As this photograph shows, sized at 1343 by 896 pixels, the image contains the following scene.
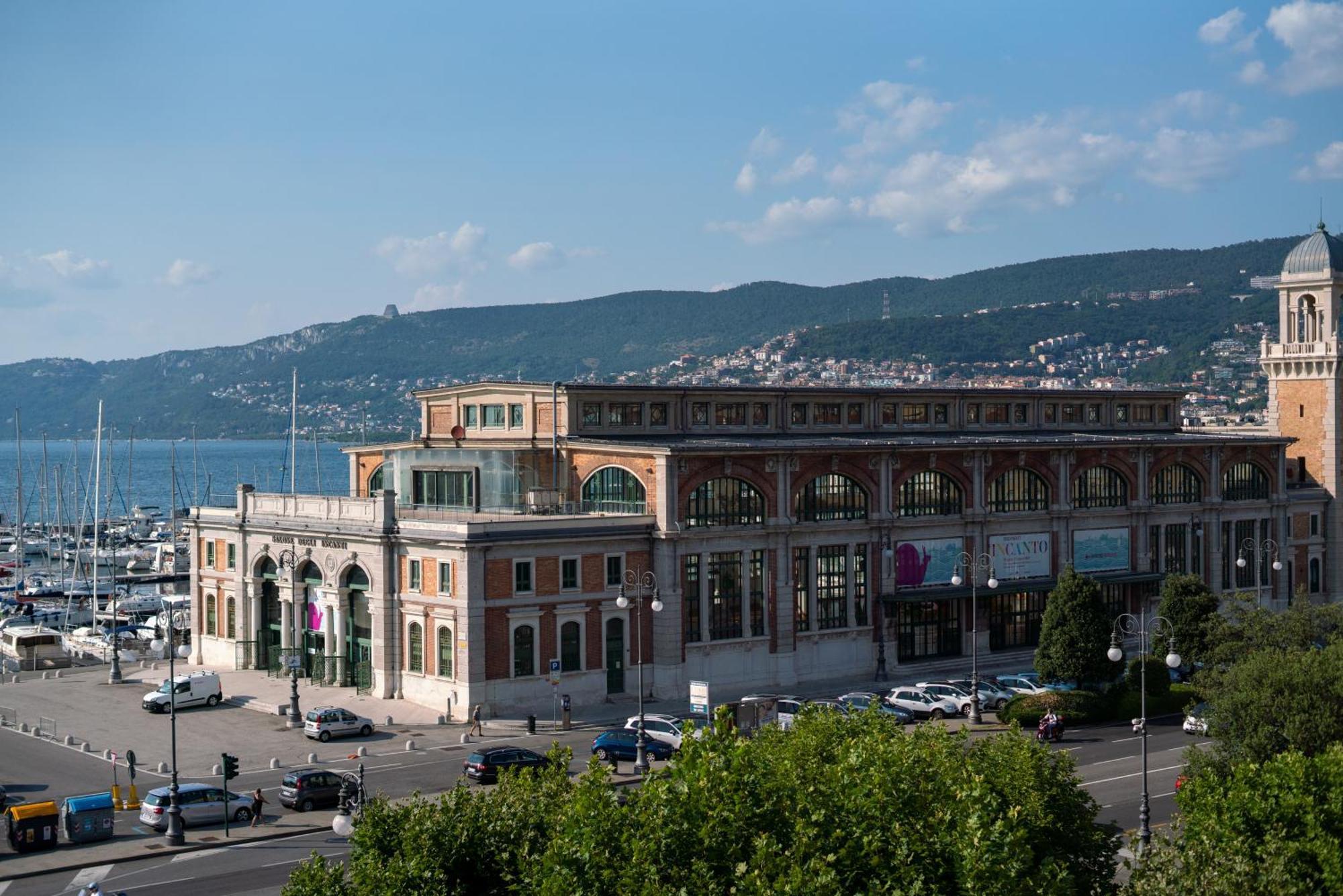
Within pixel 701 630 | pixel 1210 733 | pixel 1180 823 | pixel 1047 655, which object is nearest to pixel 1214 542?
pixel 1047 655

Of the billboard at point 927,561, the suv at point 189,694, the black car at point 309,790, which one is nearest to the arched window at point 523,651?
the suv at point 189,694

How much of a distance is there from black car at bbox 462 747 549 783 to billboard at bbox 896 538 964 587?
28.1 meters

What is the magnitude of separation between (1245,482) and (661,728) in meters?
48.7

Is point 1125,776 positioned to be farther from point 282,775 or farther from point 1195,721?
point 282,775

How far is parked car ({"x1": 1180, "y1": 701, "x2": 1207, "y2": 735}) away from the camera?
57.8 meters

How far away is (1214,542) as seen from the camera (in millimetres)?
89500

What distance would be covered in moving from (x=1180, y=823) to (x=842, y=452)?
37.4m

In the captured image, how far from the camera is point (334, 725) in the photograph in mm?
62000

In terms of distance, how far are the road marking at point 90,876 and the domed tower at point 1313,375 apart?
3056 inches

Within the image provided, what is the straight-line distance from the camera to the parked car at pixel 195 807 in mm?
47812

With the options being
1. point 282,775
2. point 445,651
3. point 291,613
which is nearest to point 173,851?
point 282,775

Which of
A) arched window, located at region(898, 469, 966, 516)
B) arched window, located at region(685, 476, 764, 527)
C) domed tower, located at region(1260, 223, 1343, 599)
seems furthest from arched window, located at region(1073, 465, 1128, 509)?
arched window, located at region(685, 476, 764, 527)

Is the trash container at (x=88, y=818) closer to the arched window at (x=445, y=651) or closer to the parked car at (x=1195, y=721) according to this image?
the arched window at (x=445, y=651)

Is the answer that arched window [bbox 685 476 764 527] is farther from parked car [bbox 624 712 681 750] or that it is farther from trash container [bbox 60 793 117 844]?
trash container [bbox 60 793 117 844]
